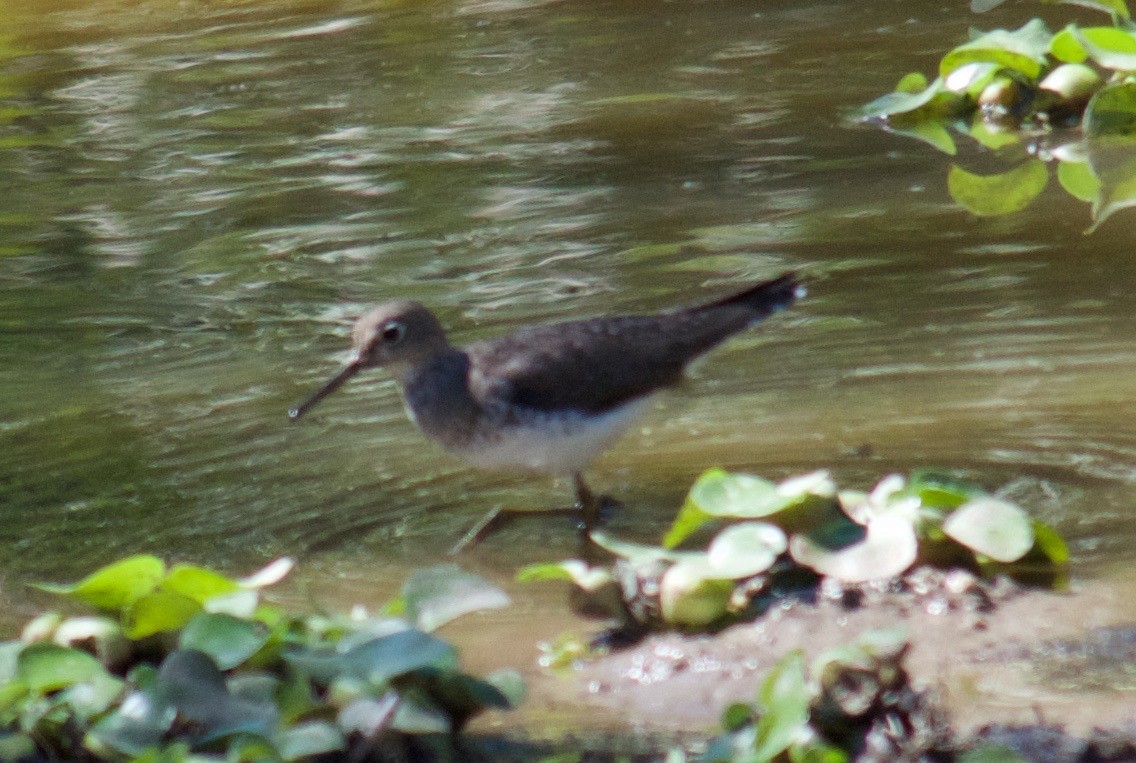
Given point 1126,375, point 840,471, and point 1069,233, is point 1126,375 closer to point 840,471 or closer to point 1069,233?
point 840,471

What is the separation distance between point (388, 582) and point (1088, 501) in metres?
2.15

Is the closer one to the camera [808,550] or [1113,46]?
[808,550]

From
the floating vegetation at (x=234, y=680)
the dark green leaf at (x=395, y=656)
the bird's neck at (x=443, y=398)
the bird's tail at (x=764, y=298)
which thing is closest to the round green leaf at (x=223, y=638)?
the floating vegetation at (x=234, y=680)

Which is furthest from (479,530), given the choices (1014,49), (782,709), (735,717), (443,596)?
(1014,49)

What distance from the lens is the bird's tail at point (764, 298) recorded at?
250 inches

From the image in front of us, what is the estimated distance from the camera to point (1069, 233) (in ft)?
26.1

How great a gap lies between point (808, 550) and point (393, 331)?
6.13 feet

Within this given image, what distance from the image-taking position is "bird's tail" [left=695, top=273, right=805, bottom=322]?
6355 mm

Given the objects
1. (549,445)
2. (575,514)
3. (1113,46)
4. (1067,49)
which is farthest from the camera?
(1067,49)

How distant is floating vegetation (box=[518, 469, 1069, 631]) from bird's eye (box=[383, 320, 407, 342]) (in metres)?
1.41

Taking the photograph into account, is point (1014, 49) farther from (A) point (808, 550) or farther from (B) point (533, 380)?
(A) point (808, 550)

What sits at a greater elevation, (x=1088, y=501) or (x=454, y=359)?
(x=454, y=359)

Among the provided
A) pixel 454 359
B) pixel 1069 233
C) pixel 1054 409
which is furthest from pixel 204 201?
pixel 1054 409

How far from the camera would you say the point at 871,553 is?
473 cm
